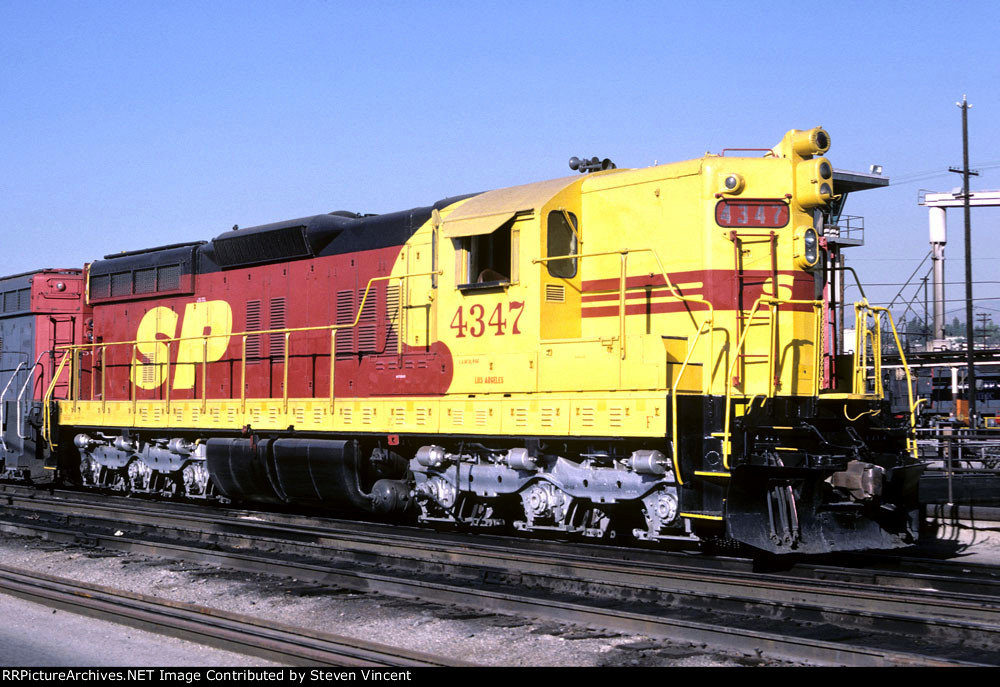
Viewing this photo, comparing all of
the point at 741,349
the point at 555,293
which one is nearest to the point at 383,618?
the point at 555,293

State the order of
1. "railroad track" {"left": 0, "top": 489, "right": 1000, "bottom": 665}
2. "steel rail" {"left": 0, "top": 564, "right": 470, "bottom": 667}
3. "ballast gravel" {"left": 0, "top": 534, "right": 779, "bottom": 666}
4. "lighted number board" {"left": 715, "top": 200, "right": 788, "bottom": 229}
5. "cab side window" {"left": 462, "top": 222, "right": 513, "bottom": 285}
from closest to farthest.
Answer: "steel rail" {"left": 0, "top": 564, "right": 470, "bottom": 667} < "ballast gravel" {"left": 0, "top": 534, "right": 779, "bottom": 666} < "railroad track" {"left": 0, "top": 489, "right": 1000, "bottom": 665} < "lighted number board" {"left": 715, "top": 200, "right": 788, "bottom": 229} < "cab side window" {"left": 462, "top": 222, "right": 513, "bottom": 285}

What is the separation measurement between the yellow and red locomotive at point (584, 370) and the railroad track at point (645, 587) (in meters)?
0.48

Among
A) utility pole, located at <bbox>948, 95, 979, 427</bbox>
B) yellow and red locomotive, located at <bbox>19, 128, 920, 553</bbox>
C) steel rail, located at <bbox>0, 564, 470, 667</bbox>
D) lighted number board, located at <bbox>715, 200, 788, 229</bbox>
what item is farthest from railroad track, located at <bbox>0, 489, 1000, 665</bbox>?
utility pole, located at <bbox>948, 95, 979, 427</bbox>

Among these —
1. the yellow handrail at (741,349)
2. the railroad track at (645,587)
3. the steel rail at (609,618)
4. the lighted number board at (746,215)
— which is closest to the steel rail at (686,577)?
the railroad track at (645,587)

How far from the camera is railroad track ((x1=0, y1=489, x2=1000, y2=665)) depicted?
6.40m

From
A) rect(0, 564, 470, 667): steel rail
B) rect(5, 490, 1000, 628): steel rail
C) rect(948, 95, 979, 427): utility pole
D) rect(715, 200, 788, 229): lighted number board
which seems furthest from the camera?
rect(948, 95, 979, 427): utility pole

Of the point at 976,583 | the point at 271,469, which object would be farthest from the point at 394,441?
the point at 976,583

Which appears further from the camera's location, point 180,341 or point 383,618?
point 180,341

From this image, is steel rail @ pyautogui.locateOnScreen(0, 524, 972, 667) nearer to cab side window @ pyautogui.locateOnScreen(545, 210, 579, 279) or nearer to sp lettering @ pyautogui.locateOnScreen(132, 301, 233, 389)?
cab side window @ pyautogui.locateOnScreen(545, 210, 579, 279)

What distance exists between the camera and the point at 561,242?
411 inches

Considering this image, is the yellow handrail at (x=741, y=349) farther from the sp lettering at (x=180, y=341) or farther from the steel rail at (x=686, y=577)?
the sp lettering at (x=180, y=341)

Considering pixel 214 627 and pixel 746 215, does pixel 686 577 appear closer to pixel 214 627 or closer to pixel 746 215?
pixel 746 215

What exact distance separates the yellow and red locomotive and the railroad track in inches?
18.8

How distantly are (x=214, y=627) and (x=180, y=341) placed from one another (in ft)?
28.7
